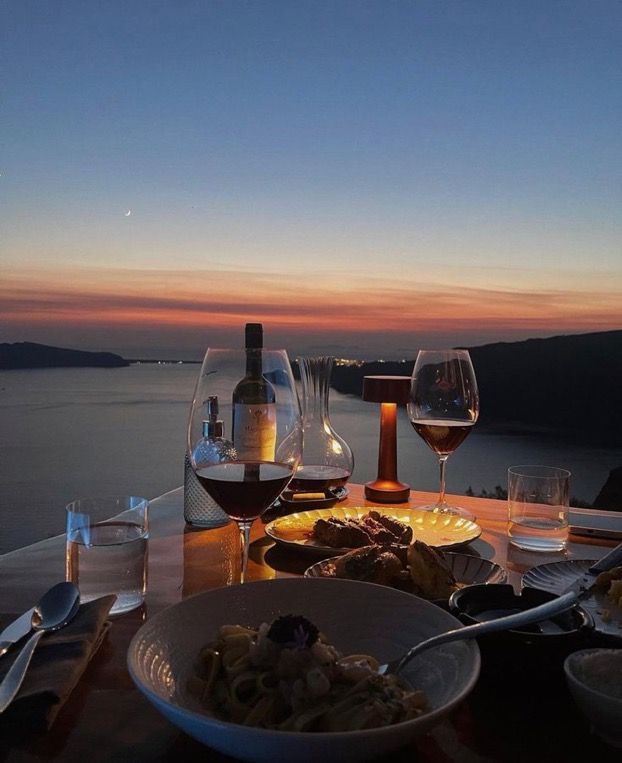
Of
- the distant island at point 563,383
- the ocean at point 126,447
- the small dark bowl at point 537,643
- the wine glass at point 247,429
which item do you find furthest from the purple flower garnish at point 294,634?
the distant island at point 563,383

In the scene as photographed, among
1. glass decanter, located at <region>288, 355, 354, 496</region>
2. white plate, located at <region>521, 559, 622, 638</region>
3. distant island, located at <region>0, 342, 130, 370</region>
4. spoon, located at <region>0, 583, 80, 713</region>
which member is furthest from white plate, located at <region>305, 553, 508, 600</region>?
distant island, located at <region>0, 342, 130, 370</region>

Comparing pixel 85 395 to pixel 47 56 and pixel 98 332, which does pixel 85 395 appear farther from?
pixel 47 56

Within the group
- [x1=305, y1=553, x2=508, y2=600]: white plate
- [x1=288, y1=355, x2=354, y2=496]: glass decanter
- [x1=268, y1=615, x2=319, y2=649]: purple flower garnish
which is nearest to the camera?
[x1=268, y1=615, x2=319, y2=649]: purple flower garnish

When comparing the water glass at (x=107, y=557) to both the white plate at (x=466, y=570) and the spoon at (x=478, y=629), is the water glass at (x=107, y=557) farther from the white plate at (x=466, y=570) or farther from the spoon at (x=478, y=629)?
the spoon at (x=478, y=629)

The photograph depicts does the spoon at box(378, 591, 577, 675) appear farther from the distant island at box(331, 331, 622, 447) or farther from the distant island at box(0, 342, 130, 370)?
the distant island at box(331, 331, 622, 447)

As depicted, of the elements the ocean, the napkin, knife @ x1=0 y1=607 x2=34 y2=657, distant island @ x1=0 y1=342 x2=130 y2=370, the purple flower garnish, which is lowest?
the ocean

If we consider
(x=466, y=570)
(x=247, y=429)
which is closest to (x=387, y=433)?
(x=466, y=570)

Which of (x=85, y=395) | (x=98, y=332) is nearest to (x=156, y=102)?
(x=98, y=332)
